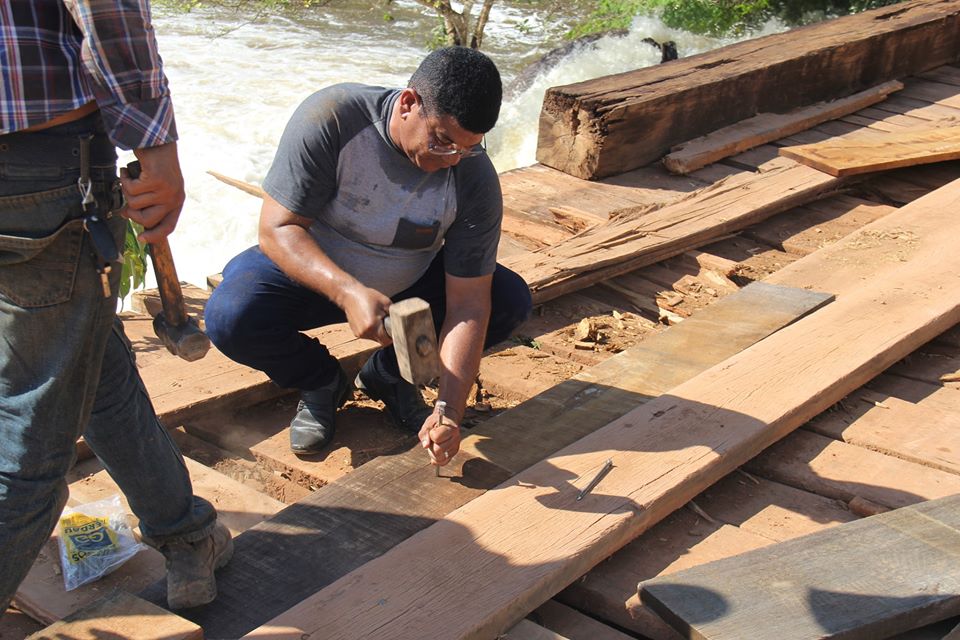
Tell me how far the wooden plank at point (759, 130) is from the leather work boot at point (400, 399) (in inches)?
95.3

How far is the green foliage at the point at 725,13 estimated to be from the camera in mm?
13320

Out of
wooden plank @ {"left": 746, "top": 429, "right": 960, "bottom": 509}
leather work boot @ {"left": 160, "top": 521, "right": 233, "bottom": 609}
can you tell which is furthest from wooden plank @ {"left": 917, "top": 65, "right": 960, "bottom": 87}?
leather work boot @ {"left": 160, "top": 521, "right": 233, "bottom": 609}

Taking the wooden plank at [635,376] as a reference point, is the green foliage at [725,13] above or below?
above

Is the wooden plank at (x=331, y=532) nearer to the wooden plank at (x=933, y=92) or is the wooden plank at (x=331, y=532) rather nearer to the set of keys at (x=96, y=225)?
the set of keys at (x=96, y=225)

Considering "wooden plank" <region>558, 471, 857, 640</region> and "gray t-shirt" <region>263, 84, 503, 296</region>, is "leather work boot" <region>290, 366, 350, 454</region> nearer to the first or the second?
"gray t-shirt" <region>263, 84, 503, 296</region>

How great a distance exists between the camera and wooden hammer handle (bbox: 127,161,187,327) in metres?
2.22

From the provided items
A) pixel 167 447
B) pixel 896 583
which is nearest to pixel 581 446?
pixel 896 583

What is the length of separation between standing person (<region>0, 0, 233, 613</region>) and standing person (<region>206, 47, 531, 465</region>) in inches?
30.5

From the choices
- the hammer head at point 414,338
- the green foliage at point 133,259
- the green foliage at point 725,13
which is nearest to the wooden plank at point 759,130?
the green foliage at point 133,259

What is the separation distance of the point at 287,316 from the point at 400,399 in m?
0.44

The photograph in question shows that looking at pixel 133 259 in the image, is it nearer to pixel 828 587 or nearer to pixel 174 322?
pixel 174 322

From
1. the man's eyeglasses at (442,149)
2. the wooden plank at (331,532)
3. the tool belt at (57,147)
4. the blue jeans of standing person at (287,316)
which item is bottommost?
the wooden plank at (331,532)

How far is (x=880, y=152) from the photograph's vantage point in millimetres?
5258

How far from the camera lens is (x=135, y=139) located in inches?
76.4
